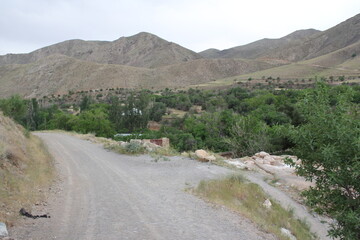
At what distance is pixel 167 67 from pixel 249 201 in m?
102

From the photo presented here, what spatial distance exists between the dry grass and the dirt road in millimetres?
630

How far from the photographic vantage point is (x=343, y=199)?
6.12 meters

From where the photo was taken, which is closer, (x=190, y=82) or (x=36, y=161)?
(x=36, y=161)

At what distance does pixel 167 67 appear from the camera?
4331 inches

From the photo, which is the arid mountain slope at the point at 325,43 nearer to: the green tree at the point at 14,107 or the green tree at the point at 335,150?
the green tree at the point at 14,107

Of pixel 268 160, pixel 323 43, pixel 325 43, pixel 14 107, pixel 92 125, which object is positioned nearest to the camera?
pixel 268 160

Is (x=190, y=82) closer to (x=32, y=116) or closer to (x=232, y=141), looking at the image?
(x=32, y=116)

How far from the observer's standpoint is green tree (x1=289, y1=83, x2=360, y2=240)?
5641 millimetres

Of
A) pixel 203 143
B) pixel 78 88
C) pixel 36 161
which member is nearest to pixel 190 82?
pixel 78 88

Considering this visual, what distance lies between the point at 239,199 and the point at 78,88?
305 ft

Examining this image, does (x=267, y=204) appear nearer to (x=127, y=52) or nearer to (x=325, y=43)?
(x=325, y=43)

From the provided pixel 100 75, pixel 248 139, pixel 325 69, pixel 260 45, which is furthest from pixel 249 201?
pixel 260 45

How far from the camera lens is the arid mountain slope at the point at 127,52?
136125 millimetres

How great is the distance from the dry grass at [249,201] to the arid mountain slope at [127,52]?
394ft
